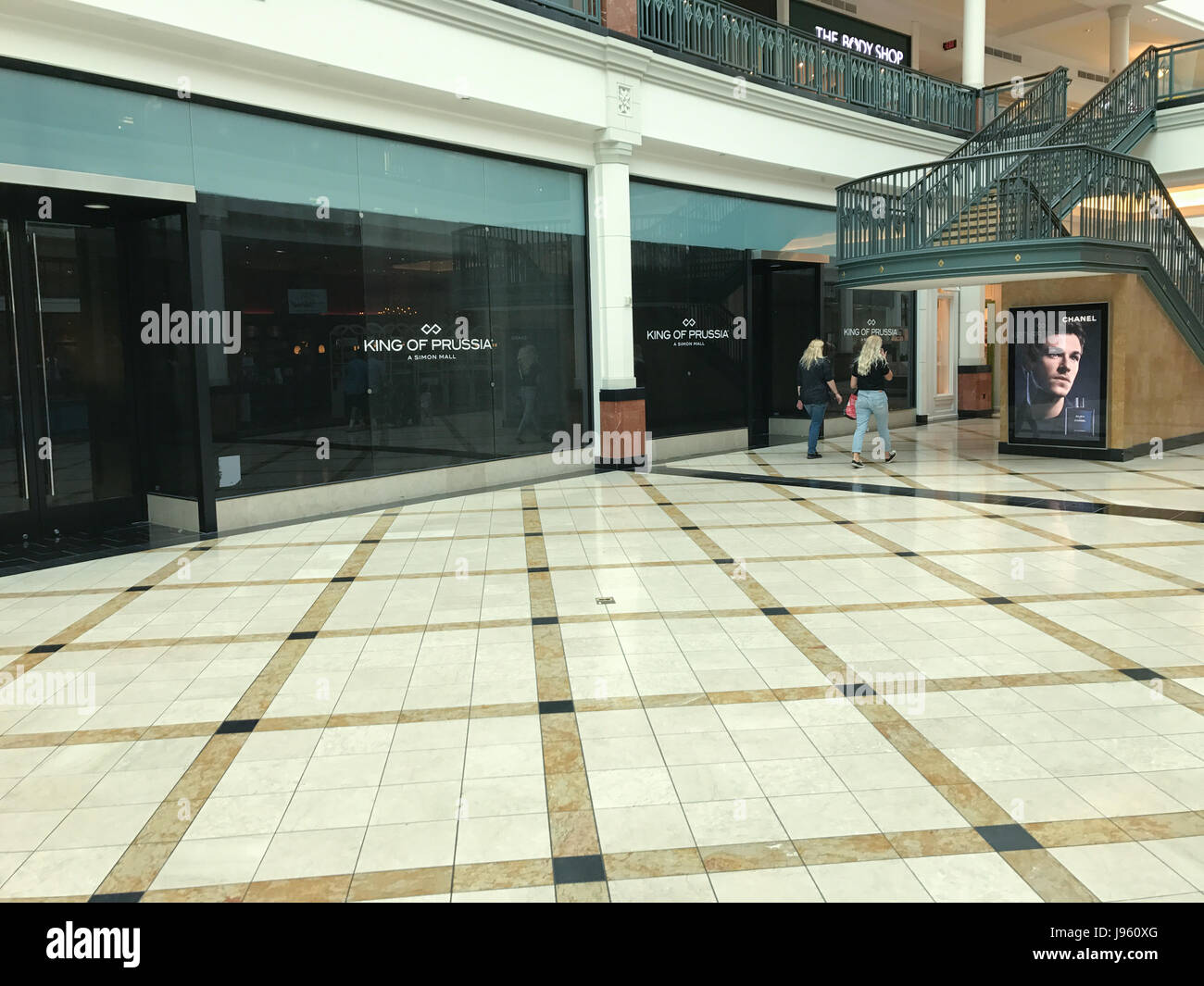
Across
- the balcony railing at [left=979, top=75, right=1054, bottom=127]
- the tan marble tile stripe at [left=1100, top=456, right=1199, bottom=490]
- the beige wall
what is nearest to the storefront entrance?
the tan marble tile stripe at [left=1100, top=456, right=1199, bottom=490]

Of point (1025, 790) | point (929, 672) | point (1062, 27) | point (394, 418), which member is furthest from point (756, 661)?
point (1062, 27)

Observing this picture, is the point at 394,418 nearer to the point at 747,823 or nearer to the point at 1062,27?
the point at 747,823

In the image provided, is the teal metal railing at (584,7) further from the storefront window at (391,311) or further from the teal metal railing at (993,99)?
the teal metal railing at (993,99)

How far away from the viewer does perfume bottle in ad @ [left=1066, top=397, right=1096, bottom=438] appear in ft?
45.4

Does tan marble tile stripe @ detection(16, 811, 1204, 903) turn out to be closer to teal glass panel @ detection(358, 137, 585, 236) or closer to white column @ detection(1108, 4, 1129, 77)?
teal glass panel @ detection(358, 137, 585, 236)

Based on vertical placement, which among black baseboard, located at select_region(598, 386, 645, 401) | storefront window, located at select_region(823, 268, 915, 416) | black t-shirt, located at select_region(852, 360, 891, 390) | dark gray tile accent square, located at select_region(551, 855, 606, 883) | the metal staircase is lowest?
dark gray tile accent square, located at select_region(551, 855, 606, 883)

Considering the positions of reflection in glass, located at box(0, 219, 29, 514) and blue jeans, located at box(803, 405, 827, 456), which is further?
blue jeans, located at box(803, 405, 827, 456)

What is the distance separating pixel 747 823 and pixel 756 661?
193cm

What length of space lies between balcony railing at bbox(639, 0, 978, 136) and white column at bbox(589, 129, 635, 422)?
6.61 feet

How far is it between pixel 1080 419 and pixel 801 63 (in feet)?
25.0

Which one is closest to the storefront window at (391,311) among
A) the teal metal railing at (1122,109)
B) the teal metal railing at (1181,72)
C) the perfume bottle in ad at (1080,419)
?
the perfume bottle in ad at (1080,419)

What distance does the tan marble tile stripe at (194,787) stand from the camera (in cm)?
333
